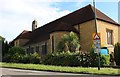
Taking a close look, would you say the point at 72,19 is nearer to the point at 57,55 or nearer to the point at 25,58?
the point at 25,58

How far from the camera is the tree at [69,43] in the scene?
45.8 m

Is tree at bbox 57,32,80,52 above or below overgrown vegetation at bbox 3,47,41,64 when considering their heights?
above

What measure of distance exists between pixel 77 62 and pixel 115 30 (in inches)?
758

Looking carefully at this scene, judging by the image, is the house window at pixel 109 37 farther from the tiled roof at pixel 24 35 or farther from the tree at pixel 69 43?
the tiled roof at pixel 24 35

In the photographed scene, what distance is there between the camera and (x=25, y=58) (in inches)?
1928

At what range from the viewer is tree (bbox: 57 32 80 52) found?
1802 inches

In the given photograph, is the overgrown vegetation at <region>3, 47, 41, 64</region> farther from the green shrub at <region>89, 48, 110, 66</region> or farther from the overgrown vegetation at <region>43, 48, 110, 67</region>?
the green shrub at <region>89, 48, 110, 66</region>

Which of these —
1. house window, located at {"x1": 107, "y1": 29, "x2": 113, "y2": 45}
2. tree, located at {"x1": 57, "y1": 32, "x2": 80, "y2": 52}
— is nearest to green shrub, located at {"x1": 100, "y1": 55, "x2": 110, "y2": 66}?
tree, located at {"x1": 57, "y1": 32, "x2": 80, "y2": 52}

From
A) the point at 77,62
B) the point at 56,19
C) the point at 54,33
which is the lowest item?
the point at 77,62

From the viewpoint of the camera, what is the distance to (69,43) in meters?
45.9

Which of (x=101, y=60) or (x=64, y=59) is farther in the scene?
(x=64, y=59)

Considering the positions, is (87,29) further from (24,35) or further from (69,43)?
(24,35)

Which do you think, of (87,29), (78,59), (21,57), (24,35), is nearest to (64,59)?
(78,59)

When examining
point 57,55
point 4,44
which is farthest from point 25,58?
point 4,44
